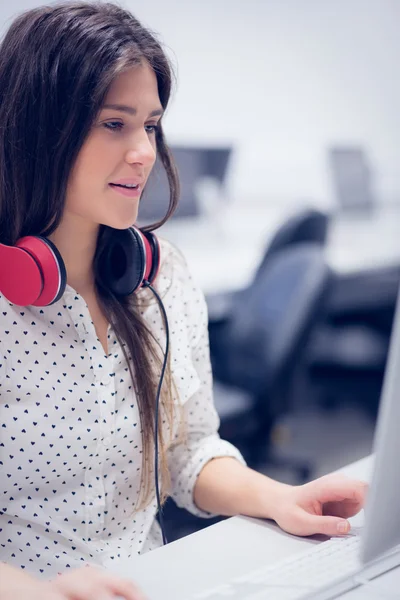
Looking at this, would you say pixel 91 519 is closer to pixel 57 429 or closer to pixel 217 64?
pixel 57 429

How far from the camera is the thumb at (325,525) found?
81 centimetres

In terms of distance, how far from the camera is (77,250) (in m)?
1.00

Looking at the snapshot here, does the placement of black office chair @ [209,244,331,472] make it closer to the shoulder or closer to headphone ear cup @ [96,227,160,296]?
the shoulder

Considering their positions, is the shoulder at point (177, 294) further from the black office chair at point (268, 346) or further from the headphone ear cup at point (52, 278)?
the black office chair at point (268, 346)

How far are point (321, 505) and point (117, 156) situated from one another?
52cm

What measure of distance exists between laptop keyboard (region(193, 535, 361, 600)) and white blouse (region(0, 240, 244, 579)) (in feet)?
0.93

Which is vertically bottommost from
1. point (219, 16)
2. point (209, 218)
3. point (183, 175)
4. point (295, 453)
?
point (295, 453)

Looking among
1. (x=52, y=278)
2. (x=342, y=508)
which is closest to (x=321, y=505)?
(x=342, y=508)

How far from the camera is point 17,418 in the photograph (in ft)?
2.88

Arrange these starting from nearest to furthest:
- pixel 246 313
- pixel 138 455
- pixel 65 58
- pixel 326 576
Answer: pixel 326 576 → pixel 65 58 → pixel 138 455 → pixel 246 313

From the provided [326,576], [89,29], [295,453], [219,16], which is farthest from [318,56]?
[326,576]

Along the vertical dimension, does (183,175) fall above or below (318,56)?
below

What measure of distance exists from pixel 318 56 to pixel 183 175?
1336 mm

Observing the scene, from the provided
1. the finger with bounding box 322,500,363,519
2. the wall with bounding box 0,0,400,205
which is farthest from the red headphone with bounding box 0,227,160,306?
the wall with bounding box 0,0,400,205
